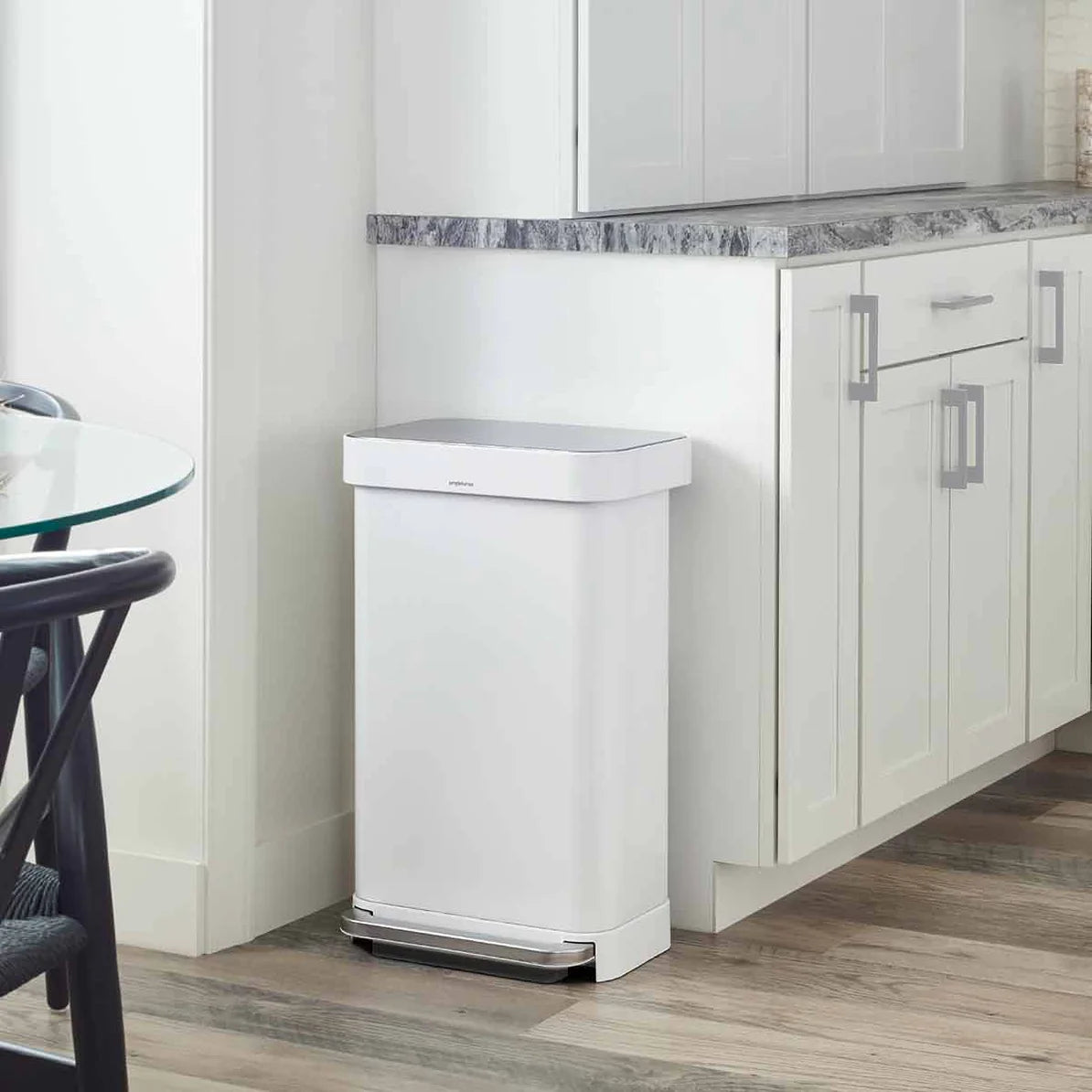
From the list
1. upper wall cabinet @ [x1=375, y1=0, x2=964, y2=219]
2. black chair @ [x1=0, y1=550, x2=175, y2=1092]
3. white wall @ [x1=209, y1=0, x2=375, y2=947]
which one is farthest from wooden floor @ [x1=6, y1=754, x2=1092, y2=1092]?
upper wall cabinet @ [x1=375, y1=0, x2=964, y2=219]

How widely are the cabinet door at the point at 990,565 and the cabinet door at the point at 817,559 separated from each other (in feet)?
1.16

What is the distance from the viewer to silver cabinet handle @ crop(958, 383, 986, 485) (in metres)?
3.31

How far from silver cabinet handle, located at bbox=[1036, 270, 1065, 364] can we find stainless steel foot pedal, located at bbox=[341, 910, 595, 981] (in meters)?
1.42

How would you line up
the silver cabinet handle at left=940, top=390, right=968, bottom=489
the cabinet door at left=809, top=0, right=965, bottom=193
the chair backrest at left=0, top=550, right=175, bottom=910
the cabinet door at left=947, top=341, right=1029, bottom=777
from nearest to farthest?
the chair backrest at left=0, top=550, right=175, bottom=910 → the silver cabinet handle at left=940, top=390, right=968, bottom=489 → the cabinet door at left=947, top=341, right=1029, bottom=777 → the cabinet door at left=809, top=0, right=965, bottom=193

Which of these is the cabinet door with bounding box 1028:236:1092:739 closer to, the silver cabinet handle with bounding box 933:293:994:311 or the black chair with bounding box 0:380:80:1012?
the silver cabinet handle with bounding box 933:293:994:311

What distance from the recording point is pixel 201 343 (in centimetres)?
289

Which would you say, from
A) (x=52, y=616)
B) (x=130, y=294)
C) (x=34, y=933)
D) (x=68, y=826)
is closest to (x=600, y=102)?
(x=130, y=294)

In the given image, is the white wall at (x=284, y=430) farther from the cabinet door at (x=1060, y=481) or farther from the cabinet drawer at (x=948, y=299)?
the cabinet door at (x=1060, y=481)

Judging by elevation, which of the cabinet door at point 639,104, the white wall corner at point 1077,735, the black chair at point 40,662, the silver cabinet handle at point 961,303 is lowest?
the white wall corner at point 1077,735

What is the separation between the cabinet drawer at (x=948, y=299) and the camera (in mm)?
3121

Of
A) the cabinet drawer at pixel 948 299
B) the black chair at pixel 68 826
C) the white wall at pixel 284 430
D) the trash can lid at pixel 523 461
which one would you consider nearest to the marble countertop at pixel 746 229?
the cabinet drawer at pixel 948 299

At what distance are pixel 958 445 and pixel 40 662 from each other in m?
1.61

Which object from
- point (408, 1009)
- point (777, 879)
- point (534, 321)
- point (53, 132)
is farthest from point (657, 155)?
point (408, 1009)

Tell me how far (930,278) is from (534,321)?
0.64 meters
